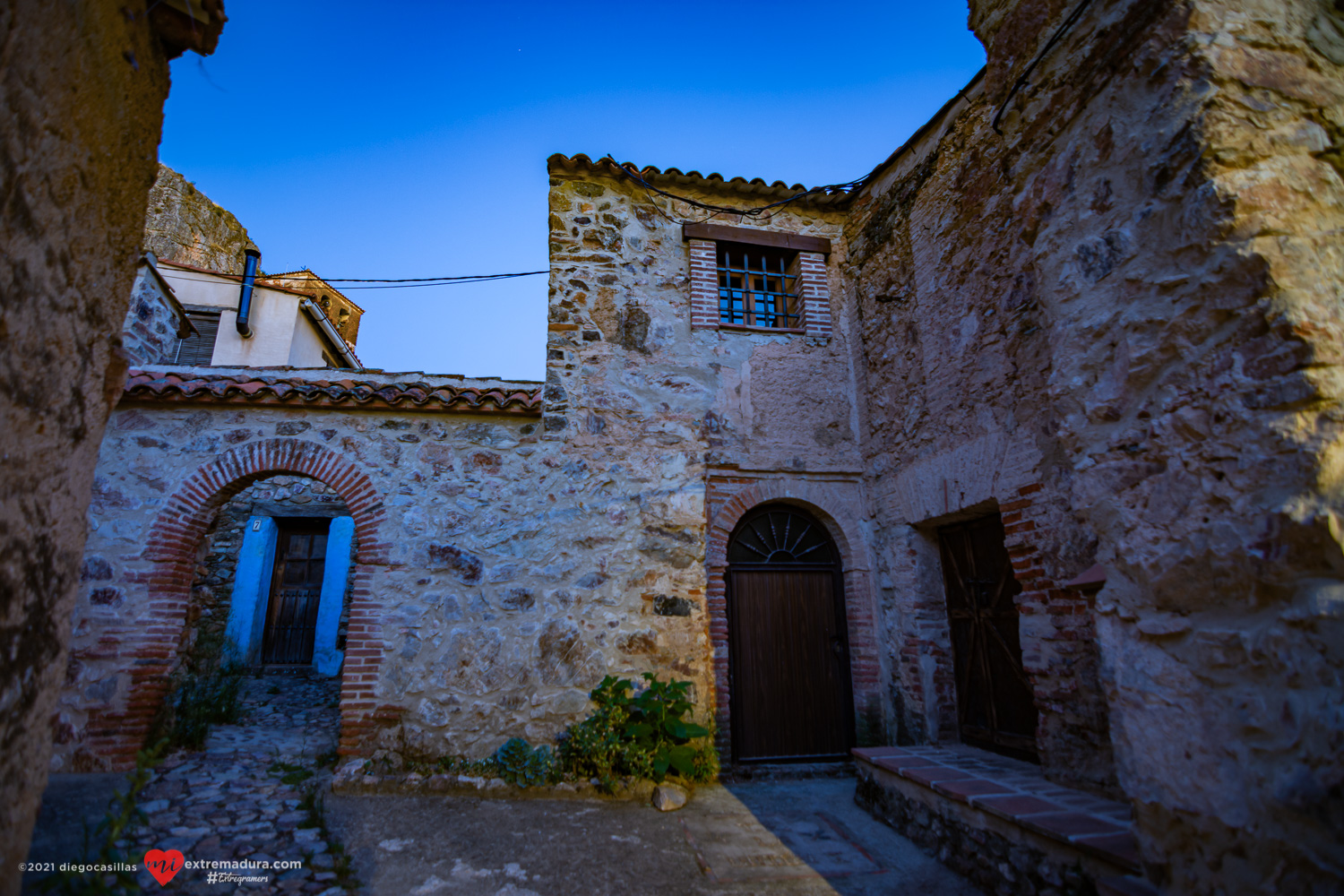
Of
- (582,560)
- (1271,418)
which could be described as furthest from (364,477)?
(1271,418)

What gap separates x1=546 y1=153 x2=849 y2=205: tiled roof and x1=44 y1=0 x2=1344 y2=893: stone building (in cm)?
4

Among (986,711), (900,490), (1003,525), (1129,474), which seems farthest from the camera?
(900,490)

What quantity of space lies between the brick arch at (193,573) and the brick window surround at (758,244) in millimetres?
3366

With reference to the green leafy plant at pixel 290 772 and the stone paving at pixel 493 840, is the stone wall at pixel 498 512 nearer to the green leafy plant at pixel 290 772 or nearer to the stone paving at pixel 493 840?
the green leafy plant at pixel 290 772

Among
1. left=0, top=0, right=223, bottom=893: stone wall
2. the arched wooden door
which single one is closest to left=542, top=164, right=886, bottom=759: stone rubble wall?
the arched wooden door

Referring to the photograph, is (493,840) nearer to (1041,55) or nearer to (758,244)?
(1041,55)

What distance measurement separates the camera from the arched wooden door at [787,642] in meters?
5.49

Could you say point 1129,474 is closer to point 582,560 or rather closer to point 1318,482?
point 1318,482

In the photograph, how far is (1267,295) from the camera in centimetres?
167

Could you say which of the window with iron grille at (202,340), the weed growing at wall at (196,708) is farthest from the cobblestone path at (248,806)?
the window with iron grille at (202,340)

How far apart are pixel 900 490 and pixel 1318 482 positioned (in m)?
3.96

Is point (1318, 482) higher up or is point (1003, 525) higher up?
point (1003, 525)

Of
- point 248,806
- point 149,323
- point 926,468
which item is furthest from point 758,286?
point 149,323

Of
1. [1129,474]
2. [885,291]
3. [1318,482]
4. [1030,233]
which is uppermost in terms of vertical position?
[885,291]
